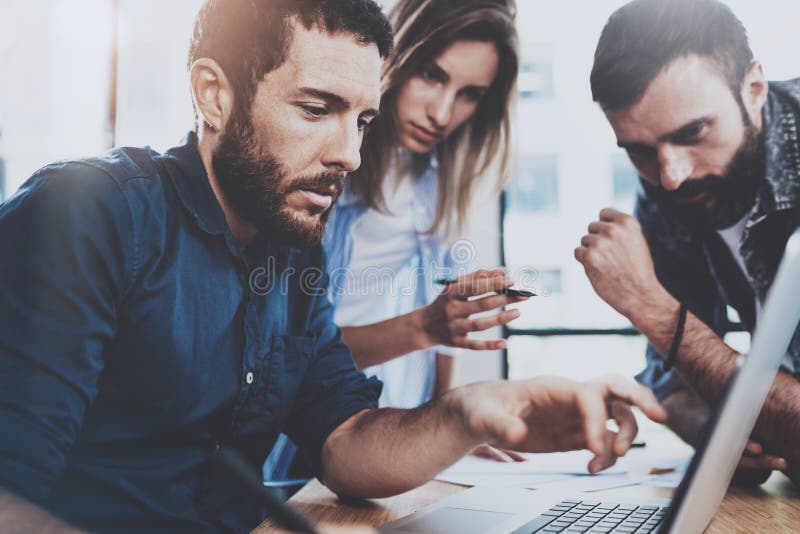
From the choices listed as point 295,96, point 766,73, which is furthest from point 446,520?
point 766,73

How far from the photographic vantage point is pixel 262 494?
367 mm

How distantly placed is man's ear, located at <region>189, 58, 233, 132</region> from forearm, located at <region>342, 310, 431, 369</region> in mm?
569

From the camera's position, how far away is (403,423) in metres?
0.88

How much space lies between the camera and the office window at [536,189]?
1947mm

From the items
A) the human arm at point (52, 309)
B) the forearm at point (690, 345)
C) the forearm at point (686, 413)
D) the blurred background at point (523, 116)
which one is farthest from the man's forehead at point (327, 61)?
the forearm at point (686, 413)

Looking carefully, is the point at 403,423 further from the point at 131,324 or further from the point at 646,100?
the point at 646,100

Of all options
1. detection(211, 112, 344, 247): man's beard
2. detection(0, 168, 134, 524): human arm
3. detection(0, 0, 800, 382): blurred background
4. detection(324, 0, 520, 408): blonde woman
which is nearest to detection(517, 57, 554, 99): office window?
detection(0, 0, 800, 382): blurred background

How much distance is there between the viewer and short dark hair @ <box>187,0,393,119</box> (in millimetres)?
956

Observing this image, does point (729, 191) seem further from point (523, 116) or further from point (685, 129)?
point (523, 116)

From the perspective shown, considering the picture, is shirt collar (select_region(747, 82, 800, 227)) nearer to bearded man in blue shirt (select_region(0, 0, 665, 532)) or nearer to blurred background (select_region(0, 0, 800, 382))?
blurred background (select_region(0, 0, 800, 382))

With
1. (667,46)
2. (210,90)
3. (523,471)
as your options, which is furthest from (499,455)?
(667,46)

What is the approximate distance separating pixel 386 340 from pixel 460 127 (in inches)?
21.8

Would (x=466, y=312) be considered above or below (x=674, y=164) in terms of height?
below

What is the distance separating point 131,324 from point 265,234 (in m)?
0.30
